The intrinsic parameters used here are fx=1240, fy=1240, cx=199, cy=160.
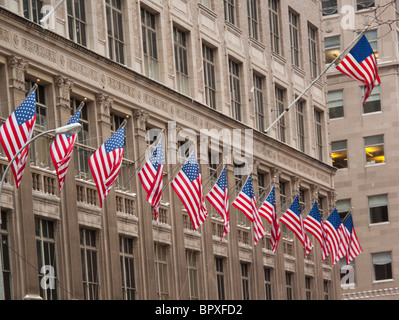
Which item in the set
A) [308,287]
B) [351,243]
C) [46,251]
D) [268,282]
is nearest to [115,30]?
[46,251]

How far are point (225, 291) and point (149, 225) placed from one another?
26.5 ft

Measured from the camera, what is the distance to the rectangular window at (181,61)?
5356 centimetres

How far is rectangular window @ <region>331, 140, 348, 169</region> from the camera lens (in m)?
86.5

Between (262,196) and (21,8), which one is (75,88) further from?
(262,196)

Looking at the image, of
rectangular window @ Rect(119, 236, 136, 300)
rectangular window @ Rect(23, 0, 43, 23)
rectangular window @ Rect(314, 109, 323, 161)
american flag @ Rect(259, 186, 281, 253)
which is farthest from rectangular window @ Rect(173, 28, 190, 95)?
rectangular window @ Rect(314, 109, 323, 161)

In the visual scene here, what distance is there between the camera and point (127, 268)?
47.2 metres

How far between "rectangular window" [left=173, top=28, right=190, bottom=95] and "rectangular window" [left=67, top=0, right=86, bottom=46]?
7.61 m

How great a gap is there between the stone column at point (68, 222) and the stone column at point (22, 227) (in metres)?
1.81

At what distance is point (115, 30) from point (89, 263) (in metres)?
9.78

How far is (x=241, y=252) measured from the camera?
57.3 m

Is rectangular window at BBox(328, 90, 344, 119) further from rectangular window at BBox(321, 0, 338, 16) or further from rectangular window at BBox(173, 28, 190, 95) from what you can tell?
rectangular window at BBox(173, 28, 190, 95)

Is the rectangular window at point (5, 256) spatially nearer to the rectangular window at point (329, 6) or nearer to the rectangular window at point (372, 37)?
the rectangular window at point (372, 37)

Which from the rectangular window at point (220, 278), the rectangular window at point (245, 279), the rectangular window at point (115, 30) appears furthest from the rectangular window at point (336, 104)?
the rectangular window at point (115, 30)

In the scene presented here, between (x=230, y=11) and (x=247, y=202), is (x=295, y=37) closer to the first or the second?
(x=230, y=11)
